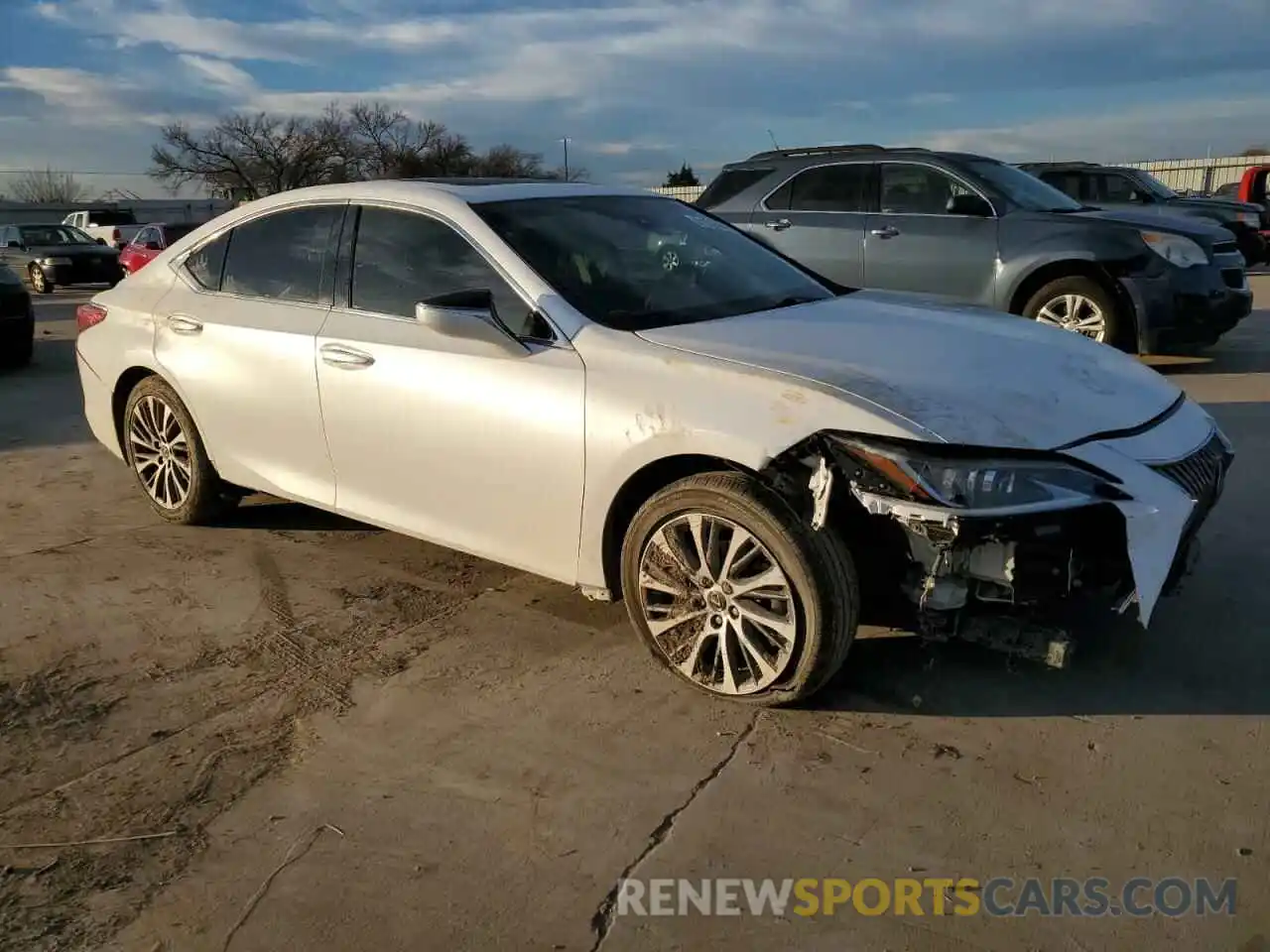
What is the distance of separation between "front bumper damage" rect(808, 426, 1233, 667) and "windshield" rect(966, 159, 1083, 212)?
617cm

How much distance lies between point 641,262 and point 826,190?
572 cm

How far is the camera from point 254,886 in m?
2.64

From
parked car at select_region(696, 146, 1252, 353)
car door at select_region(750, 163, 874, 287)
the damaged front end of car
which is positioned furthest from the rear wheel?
the damaged front end of car

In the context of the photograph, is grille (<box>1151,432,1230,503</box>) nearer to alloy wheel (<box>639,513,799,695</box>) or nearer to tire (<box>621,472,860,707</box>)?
tire (<box>621,472,860,707</box>)

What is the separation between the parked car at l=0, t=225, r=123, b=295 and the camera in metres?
21.7

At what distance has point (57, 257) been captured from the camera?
21.7m

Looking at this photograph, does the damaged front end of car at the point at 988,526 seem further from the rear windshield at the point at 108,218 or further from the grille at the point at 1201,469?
the rear windshield at the point at 108,218

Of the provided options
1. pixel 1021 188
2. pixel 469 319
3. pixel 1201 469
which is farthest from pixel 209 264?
pixel 1021 188

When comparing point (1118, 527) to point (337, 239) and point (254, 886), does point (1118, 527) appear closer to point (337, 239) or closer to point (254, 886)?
point (254, 886)

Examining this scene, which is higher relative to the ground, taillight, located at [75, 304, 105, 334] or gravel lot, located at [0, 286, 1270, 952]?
taillight, located at [75, 304, 105, 334]

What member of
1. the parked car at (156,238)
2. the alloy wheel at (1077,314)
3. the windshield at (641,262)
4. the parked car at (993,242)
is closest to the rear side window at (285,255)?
the windshield at (641,262)

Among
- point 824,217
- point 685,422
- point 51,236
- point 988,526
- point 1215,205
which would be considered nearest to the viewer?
point 988,526

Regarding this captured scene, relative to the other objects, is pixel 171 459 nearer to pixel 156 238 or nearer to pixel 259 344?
pixel 259 344

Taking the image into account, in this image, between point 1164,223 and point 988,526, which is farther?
point 1164,223
